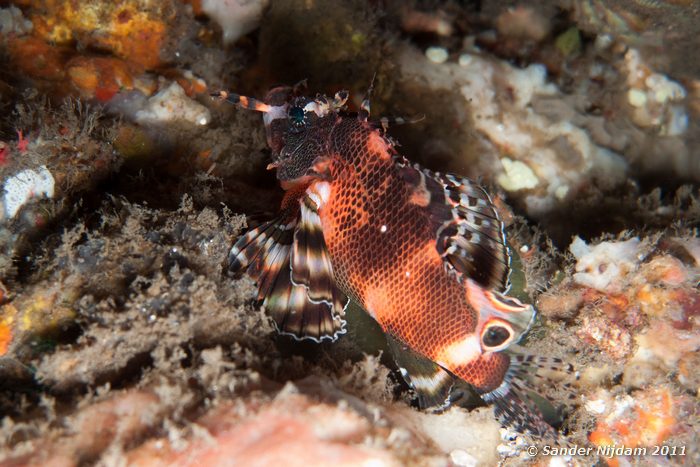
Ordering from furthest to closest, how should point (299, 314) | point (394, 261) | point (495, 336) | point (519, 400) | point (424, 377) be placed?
1. point (299, 314)
2. point (424, 377)
3. point (519, 400)
4. point (394, 261)
5. point (495, 336)

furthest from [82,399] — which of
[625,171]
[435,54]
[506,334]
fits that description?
[625,171]

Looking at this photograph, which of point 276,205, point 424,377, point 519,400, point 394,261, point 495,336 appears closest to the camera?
point 495,336

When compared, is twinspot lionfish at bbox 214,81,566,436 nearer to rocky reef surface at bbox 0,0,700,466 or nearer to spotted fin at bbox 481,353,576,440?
spotted fin at bbox 481,353,576,440

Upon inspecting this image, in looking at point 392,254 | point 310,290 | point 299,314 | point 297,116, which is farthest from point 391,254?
point 297,116

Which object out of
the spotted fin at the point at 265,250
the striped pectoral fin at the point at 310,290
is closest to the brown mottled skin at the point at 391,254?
the striped pectoral fin at the point at 310,290

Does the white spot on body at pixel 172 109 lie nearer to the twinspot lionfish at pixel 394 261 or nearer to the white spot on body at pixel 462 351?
the twinspot lionfish at pixel 394 261

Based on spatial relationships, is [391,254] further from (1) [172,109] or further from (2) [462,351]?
(1) [172,109]

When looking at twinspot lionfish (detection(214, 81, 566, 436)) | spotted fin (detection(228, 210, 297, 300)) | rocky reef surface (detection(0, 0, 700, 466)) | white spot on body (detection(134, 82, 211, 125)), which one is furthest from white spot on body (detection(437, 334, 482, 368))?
white spot on body (detection(134, 82, 211, 125))

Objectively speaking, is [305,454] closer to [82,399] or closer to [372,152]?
[82,399]
